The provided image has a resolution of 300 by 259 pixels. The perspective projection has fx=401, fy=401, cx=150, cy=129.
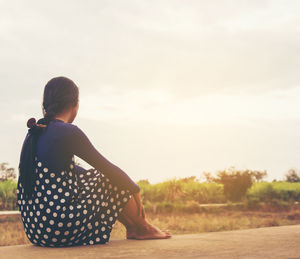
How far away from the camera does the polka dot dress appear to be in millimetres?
2658

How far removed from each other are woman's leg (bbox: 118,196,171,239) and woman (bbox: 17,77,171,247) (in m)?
0.05

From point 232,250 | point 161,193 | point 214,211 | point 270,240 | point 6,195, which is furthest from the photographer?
point 161,193

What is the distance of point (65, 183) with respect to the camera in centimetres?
→ 269

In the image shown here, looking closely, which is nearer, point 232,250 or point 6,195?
Answer: point 232,250

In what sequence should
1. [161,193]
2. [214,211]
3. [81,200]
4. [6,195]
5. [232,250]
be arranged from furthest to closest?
1. [161,193]
2. [214,211]
3. [6,195]
4. [81,200]
5. [232,250]

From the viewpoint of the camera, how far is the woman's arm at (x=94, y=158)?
8.86 ft

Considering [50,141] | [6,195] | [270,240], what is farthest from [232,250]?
[6,195]

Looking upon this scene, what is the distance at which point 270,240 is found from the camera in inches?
120

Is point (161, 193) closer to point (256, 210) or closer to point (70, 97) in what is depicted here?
point (256, 210)

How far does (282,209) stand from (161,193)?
13.7 feet

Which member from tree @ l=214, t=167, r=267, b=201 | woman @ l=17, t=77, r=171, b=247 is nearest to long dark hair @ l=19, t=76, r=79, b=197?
woman @ l=17, t=77, r=171, b=247

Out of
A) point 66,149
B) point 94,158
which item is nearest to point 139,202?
point 94,158

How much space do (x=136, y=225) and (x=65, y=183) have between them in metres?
0.73

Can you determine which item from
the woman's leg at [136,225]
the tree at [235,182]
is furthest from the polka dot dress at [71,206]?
the tree at [235,182]
